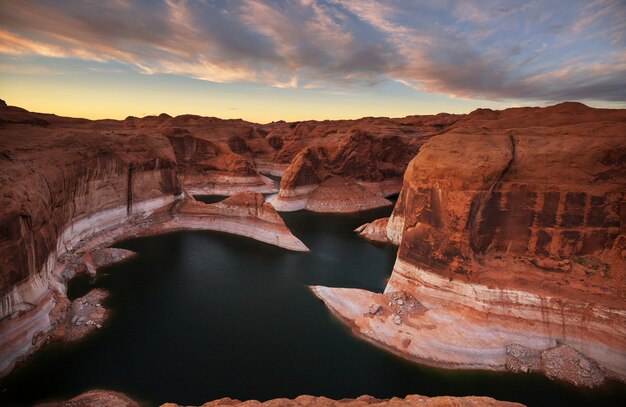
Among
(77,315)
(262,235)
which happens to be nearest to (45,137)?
(77,315)

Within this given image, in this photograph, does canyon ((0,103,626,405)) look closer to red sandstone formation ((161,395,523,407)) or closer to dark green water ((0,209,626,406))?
dark green water ((0,209,626,406))

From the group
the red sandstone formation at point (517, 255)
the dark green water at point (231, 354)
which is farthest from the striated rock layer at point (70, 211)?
the red sandstone formation at point (517, 255)

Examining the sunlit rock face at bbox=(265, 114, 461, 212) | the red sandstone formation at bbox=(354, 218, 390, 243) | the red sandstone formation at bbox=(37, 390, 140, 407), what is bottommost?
the red sandstone formation at bbox=(37, 390, 140, 407)

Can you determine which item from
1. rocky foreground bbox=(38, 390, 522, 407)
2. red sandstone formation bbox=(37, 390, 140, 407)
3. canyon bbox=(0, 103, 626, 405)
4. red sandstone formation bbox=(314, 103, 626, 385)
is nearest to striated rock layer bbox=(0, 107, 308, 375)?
canyon bbox=(0, 103, 626, 405)

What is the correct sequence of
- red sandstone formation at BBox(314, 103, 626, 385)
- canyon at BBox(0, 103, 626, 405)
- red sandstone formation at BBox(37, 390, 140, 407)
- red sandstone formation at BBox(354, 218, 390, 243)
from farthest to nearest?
1. red sandstone formation at BBox(354, 218, 390, 243)
2. red sandstone formation at BBox(314, 103, 626, 385)
3. canyon at BBox(0, 103, 626, 405)
4. red sandstone formation at BBox(37, 390, 140, 407)

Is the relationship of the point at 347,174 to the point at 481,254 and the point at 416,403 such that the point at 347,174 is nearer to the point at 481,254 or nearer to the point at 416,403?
the point at 481,254

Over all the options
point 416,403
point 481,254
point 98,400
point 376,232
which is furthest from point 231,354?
point 376,232
